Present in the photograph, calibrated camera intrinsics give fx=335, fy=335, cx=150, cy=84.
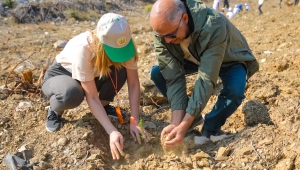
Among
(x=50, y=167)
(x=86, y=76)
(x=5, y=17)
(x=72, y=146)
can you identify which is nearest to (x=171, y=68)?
(x=86, y=76)

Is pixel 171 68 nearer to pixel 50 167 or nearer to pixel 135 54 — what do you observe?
pixel 135 54

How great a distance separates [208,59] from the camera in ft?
7.60

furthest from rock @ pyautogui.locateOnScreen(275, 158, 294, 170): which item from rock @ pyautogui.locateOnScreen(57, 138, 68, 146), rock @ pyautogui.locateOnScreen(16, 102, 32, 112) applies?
rock @ pyautogui.locateOnScreen(16, 102, 32, 112)

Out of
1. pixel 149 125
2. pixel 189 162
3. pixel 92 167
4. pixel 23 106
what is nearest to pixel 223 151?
pixel 189 162

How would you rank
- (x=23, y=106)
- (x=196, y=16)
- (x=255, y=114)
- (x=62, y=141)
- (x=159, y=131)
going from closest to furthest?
(x=196, y=16) < (x=62, y=141) < (x=255, y=114) < (x=159, y=131) < (x=23, y=106)

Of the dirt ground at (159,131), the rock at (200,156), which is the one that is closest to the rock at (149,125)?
the dirt ground at (159,131)

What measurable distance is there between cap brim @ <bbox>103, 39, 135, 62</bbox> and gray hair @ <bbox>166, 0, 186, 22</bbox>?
390mm

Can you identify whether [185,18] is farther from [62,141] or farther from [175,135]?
[62,141]

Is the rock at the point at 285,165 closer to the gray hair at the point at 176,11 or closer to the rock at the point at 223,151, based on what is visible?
the rock at the point at 223,151

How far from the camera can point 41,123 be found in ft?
10.1

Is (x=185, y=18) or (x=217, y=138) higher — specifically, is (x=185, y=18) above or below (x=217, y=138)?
above

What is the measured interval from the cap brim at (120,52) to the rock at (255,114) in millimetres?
1143

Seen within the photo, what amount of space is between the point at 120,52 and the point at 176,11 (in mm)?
487

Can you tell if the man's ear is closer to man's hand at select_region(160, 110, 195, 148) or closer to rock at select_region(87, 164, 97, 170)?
man's hand at select_region(160, 110, 195, 148)
